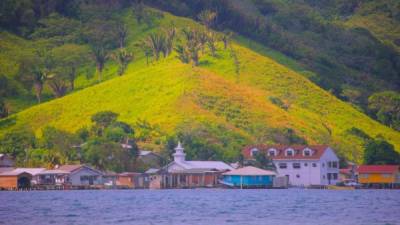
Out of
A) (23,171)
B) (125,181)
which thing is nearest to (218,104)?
(125,181)

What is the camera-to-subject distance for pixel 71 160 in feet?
436

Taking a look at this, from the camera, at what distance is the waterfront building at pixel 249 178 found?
418ft

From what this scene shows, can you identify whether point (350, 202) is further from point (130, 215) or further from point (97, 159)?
point (97, 159)

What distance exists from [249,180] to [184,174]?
876 cm

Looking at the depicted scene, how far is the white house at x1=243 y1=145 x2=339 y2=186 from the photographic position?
135000 mm

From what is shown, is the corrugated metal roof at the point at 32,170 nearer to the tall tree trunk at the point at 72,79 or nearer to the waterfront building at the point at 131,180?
the waterfront building at the point at 131,180

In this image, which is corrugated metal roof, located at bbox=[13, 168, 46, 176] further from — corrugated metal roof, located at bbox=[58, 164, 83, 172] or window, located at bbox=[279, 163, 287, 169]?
window, located at bbox=[279, 163, 287, 169]

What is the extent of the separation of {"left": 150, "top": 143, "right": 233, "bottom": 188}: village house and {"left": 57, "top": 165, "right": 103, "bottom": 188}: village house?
7.53 meters

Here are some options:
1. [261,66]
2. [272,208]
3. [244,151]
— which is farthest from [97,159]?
[261,66]

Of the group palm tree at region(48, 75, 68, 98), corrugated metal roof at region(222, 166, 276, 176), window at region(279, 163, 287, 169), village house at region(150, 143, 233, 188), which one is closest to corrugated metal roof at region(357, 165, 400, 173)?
window at region(279, 163, 287, 169)

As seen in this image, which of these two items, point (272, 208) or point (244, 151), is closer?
point (272, 208)

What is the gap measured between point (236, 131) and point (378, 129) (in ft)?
114

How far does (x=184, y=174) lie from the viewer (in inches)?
5108

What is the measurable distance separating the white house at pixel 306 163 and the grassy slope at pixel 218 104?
14.8 metres
